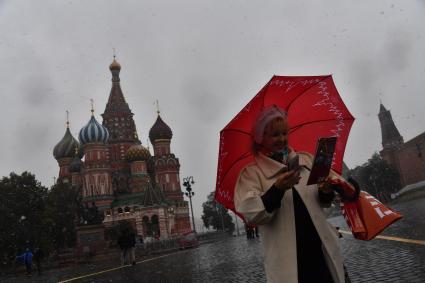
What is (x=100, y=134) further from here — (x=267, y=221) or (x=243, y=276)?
(x=267, y=221)

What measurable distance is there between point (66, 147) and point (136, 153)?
48.3 feet

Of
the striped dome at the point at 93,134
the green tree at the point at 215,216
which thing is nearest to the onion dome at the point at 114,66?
the striped dome at the point at 93,134

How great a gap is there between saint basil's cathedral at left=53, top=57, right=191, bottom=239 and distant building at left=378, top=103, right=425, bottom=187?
36.7 meters

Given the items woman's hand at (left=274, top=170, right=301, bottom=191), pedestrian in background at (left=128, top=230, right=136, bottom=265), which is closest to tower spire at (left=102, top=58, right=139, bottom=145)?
pedestrian in background at (left=128, top=230, right=136, bottom=265)

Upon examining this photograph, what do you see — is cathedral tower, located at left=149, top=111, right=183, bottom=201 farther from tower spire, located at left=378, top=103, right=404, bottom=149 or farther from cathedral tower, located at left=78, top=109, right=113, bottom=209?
tower spire, located at left=378, top=103, right=404, bottom=149

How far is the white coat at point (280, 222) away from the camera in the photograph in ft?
9.00

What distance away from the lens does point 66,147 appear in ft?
239

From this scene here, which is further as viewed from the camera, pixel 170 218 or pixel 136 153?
pixel 136 153

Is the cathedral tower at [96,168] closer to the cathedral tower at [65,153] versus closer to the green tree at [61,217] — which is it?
the green tree at [61,217]

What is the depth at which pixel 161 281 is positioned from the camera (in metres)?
10.5

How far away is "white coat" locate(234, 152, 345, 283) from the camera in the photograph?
9.00ft

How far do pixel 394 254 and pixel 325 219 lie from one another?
6.35 metres

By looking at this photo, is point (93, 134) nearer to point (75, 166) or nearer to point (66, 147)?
point (75, 166)

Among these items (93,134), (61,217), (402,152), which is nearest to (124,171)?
(93,134)
